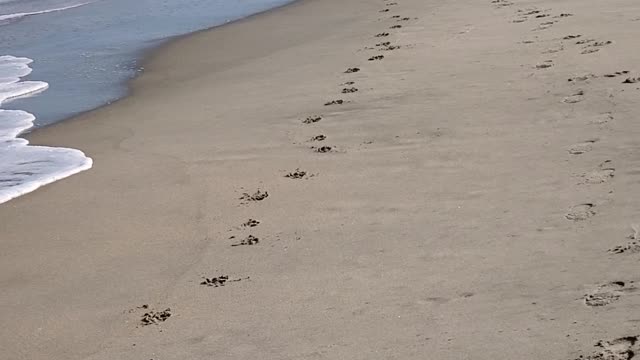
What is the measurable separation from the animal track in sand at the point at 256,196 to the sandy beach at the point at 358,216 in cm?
2

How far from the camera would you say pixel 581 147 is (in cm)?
611

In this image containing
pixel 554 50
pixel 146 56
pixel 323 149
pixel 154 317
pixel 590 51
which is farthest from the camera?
pixel 146 56

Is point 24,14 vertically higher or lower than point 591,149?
higher

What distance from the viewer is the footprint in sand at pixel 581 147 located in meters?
6.03

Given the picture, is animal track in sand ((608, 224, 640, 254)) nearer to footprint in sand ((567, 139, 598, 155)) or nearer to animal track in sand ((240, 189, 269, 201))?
footprint in sand ((567, 139, 598, 155))

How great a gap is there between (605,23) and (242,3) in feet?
25.4

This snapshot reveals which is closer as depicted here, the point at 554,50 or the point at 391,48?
the point at 554,50

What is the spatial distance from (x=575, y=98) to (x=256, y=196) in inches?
A: 103

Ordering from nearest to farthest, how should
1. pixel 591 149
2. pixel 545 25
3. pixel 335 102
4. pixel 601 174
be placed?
pixel 601 174, pixel 591 149, pixel 335 102, pixel 545 25

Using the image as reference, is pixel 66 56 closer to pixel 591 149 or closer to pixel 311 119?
pixel 311 119

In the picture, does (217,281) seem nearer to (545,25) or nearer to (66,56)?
(545,25)

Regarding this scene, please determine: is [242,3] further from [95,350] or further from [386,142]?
[95,350]

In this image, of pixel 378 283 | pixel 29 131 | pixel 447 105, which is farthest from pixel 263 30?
pixel 378 283

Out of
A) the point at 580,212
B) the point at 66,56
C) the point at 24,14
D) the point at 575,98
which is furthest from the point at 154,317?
the point at 24,14
